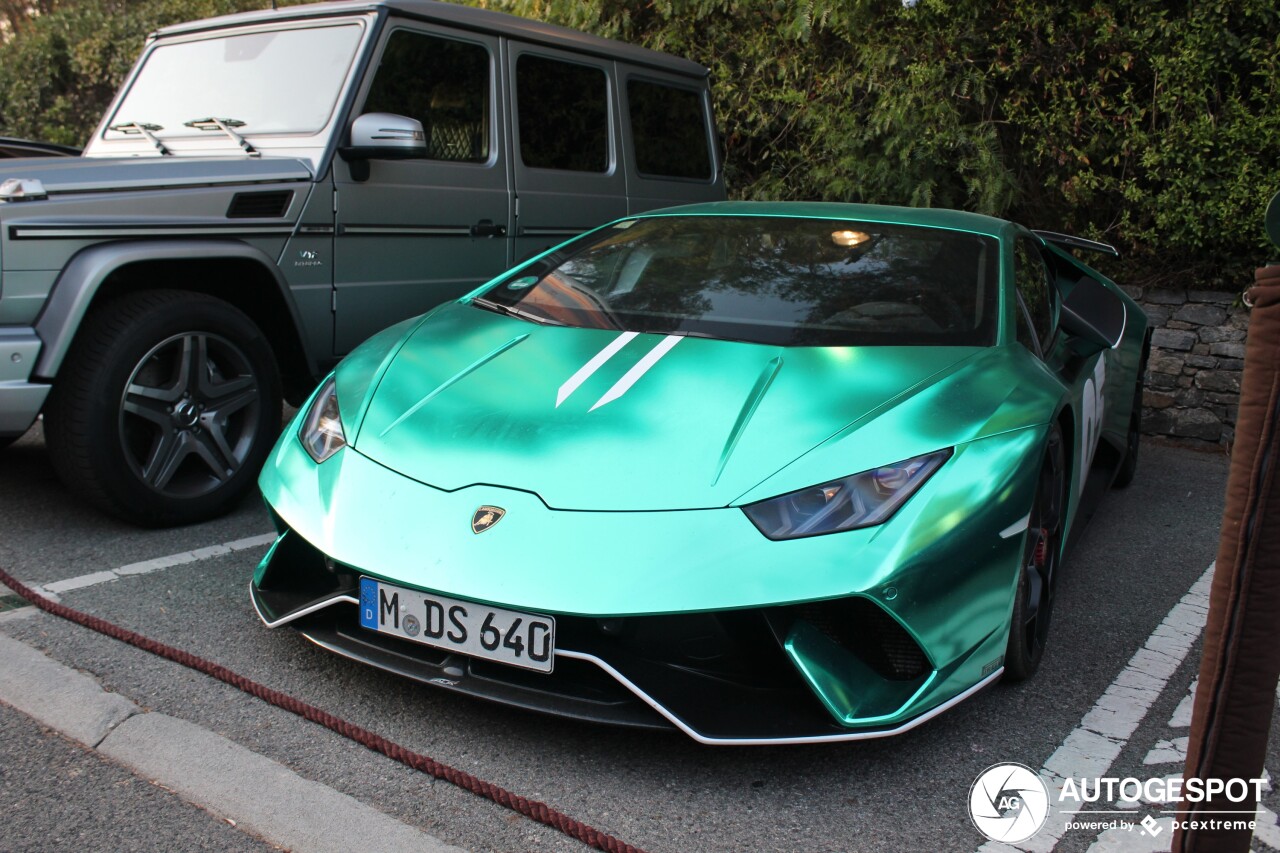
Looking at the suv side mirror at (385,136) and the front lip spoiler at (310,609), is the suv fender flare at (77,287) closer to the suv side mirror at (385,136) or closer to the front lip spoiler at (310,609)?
the suv side mirror at (385,136)

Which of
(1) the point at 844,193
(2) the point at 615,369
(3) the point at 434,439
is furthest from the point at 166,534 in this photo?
(1) the point at 844,193

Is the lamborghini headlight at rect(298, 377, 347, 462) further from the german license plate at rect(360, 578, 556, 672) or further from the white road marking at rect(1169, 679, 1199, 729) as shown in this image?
the white road marking at rect(1169, 679, 1199, 729)

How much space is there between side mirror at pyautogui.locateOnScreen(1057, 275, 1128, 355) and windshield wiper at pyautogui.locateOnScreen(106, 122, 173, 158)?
3.56 m

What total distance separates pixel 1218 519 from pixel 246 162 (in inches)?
169

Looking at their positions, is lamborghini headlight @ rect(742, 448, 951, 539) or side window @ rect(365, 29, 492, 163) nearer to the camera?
lamborghini headlight @ rect(742, 448, 951, 539)

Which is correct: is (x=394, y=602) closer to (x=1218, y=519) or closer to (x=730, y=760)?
(x=730, y=760)

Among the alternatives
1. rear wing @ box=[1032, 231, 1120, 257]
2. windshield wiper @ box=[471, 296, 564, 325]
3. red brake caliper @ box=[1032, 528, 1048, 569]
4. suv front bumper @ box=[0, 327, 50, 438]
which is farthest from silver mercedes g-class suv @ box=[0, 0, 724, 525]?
red brake caliper @ box=[1032, 528, 1048, 569]

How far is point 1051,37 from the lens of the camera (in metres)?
6.66

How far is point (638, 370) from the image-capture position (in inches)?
117

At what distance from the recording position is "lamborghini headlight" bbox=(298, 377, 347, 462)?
293 centimetres

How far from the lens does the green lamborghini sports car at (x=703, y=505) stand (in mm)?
2391

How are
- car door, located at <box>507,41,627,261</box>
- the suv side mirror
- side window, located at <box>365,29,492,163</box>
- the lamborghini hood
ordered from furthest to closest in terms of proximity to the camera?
car door, located at <box>507,41,627,261</box>
side window, located at <box>365,29,492,163</box>
the suv side mirror
the lamborghini hood

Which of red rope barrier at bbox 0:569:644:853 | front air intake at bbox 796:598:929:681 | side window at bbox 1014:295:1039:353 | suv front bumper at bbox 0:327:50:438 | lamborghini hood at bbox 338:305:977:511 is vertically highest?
side window at bbox 1014:295:1039:353

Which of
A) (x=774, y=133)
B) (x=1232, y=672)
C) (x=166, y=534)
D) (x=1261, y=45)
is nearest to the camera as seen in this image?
(x=1232, y=672)
